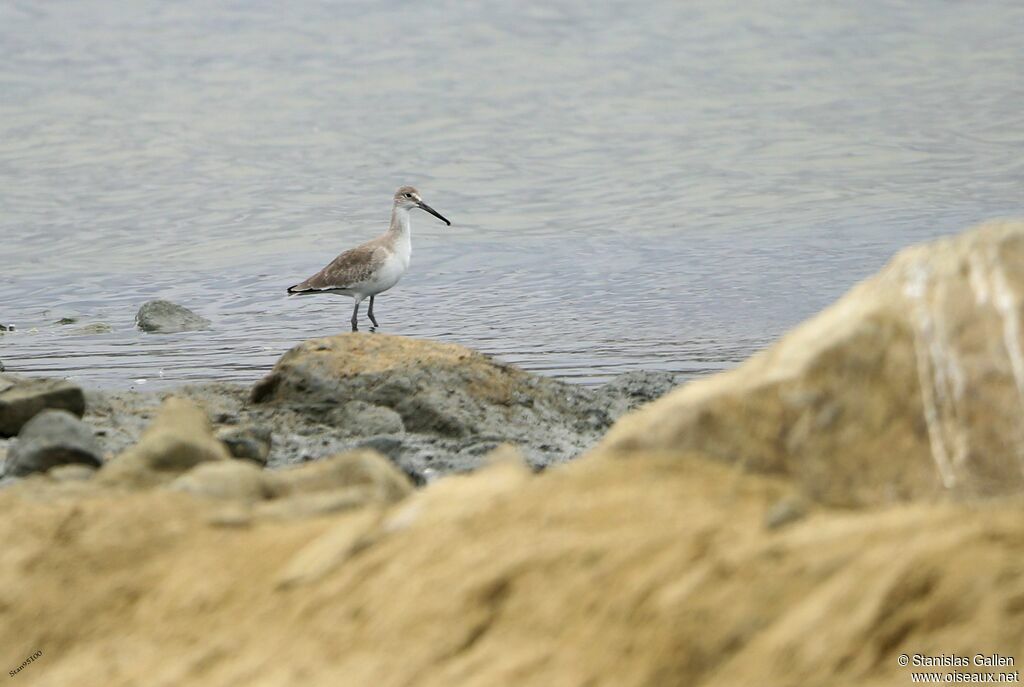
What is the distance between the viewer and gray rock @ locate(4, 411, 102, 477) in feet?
23.3

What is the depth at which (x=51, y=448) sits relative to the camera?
23.5 ft

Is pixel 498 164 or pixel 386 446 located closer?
pixel 386 446

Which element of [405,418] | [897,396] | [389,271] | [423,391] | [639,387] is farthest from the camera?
[389,271]

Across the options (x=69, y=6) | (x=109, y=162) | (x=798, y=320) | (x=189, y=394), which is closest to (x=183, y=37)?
(x=69, y=6)

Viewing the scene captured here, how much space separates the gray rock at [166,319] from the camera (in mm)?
15008

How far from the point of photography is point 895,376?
4.27 meters

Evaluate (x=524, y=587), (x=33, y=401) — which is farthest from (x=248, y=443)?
(x=524, y=587)

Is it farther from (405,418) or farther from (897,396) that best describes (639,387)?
(897,396)

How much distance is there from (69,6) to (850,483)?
35714 millimetres

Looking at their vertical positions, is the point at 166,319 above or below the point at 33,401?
below

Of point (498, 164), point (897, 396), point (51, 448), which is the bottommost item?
point (498, 164)

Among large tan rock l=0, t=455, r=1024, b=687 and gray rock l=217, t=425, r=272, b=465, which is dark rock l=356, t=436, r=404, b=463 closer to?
gray rock l=217, t=425, r=272, b=465

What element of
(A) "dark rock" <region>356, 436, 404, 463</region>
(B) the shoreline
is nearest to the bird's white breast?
(B) the shoreline

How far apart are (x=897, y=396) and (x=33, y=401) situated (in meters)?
5.78
